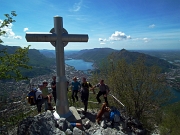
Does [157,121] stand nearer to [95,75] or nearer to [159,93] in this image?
[159,93]

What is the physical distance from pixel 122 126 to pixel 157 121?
30.4 feet

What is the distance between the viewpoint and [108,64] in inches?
645

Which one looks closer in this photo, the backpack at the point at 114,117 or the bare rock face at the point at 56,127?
the bare rock face at the point at 56,127

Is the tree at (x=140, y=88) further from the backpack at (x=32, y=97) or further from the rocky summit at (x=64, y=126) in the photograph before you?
the backpack at (x=32, y=97)

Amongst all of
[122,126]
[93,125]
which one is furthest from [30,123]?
[122,126]

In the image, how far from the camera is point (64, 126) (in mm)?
6637

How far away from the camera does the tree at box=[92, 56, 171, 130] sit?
14578mm

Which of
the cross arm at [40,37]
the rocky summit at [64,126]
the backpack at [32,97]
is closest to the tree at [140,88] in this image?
the rocky summit at [64,126]

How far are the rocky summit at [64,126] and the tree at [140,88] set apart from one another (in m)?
6.02

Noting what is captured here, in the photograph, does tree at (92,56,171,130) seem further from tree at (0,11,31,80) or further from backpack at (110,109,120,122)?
tree at (0,11,31,80)

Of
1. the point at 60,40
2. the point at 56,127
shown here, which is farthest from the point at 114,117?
the point at 60,40

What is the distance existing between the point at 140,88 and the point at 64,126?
33.8ft

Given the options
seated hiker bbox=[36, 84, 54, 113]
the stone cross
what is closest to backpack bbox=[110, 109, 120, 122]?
the stone cross

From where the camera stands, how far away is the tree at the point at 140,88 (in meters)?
14.6
